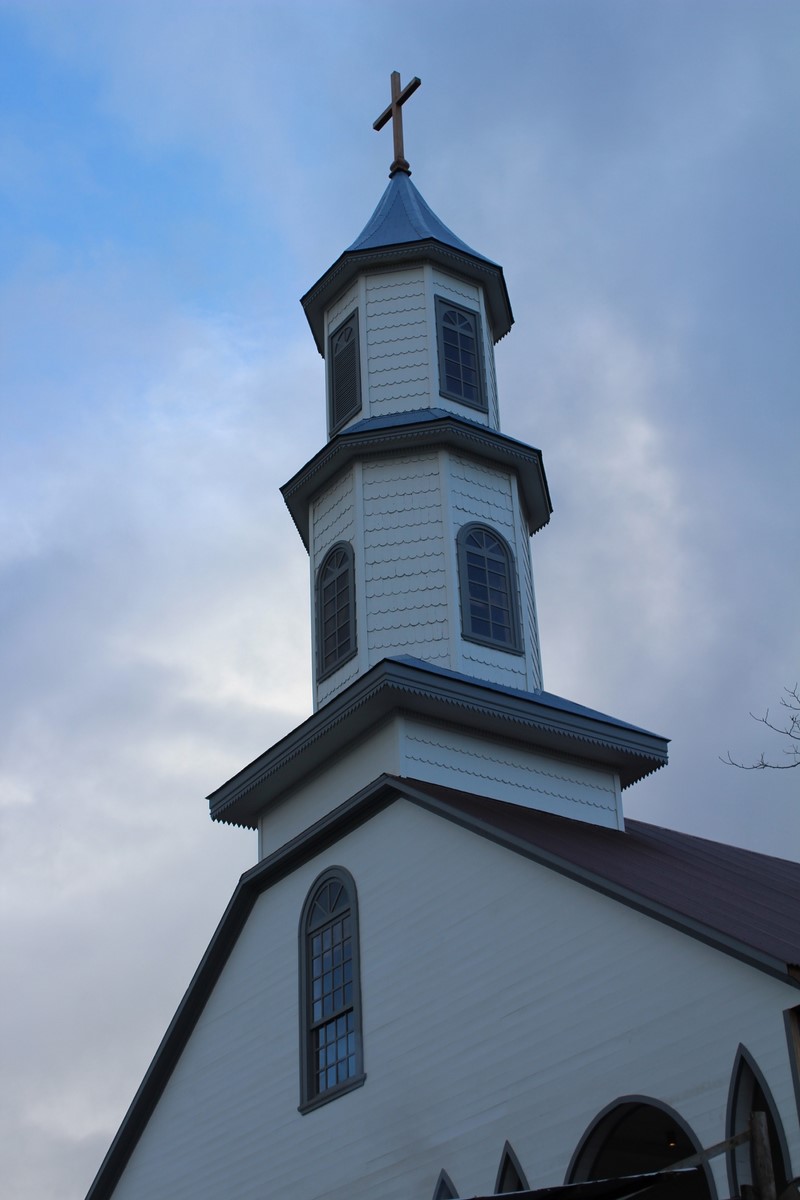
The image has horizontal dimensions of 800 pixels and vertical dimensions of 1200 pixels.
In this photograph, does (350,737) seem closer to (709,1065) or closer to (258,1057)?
(258,1057)

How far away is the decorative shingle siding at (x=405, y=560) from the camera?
75.9 ft

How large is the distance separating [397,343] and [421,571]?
5123mm

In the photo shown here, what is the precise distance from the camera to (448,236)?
2877 cm

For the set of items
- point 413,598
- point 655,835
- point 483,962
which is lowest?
point 483,962

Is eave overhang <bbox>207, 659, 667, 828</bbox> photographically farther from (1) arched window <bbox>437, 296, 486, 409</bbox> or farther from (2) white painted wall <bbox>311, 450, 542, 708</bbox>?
(1) arched window <bbox>437, 296, 486, 409</bbox>

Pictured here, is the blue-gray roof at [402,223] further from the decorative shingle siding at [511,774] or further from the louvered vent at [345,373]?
the decorative shingle siding at [511,774]

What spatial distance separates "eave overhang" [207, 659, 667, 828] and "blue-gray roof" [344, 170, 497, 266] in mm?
9085

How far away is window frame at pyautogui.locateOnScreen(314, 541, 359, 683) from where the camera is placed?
23688 mm

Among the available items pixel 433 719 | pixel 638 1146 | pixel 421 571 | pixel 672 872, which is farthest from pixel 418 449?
pixel 638 1146

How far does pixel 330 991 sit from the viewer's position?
20328mm

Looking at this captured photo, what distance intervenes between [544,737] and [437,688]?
2001 mm

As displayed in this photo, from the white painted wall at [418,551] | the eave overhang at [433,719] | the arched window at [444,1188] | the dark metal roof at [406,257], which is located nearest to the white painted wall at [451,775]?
the eave overhang at [433,719]

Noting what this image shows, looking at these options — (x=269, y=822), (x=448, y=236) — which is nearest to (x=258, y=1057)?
(x=269, y=822)

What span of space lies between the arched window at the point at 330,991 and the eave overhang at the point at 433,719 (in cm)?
208
